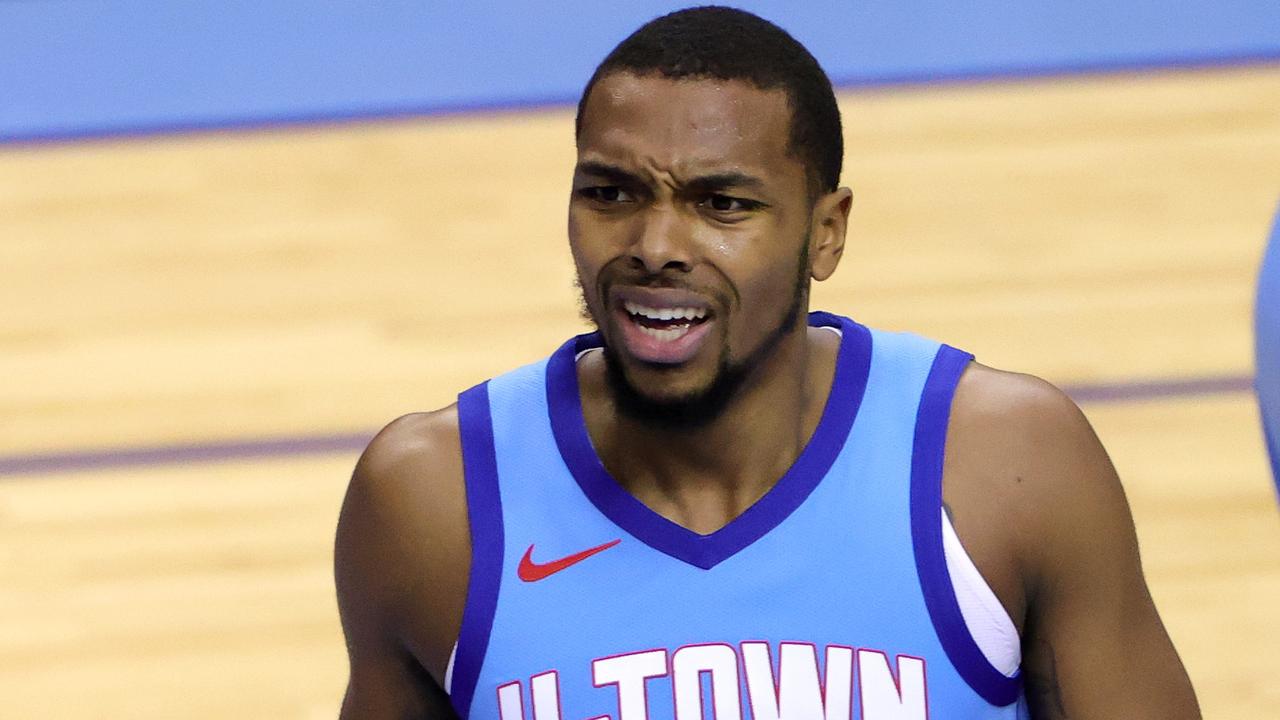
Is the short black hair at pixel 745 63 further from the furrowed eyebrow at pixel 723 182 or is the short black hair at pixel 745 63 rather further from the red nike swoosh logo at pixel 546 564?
the red nike swoosh logo at pixel 546 564

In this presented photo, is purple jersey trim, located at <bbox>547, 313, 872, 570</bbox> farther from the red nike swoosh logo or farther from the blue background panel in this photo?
the blue background panel

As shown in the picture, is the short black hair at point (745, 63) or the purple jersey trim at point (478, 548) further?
the purple jersey trim at point (478, 548)

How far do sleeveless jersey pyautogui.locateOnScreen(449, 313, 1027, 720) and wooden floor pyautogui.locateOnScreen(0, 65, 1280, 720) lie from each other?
1.58m

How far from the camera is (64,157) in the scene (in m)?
5.39

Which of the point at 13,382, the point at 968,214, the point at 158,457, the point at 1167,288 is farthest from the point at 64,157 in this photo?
the point at 1167,288

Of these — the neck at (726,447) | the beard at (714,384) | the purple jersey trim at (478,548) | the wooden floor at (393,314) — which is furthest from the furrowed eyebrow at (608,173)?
the wooden floor at (393,314)

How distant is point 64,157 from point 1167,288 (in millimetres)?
2875

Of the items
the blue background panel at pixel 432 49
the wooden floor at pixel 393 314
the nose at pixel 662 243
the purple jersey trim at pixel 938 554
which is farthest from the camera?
the blue background panel at pixel 432 49

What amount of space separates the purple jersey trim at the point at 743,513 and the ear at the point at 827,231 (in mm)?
140

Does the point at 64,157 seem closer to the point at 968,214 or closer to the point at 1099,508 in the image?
the point at 968,214

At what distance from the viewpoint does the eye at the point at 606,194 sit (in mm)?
1642

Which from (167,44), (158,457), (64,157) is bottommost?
(158,457)

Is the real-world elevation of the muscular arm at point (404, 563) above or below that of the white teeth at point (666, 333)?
below

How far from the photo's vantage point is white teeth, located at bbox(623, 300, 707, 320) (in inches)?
63.5
